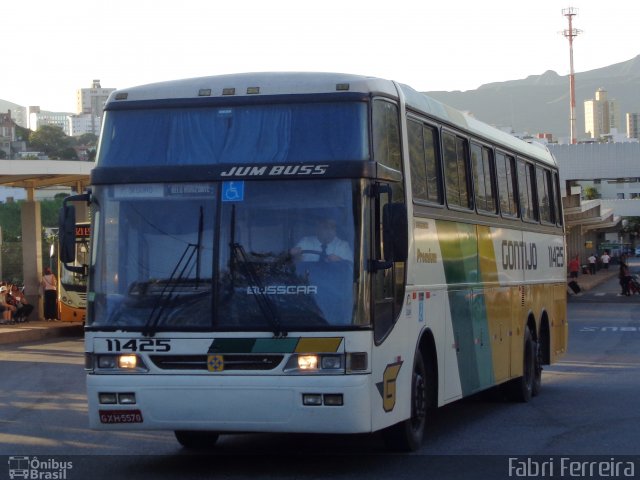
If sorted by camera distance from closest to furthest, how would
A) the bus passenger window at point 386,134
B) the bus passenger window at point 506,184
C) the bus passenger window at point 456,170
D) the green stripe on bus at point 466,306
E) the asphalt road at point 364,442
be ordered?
1. the bus passenger window at point 386,134
2. the asphalt road at point 364,442
3. the green stripe on bus at point 466,306
4. the bus passenger window at point 456,170
5. the bus passenger window at point 506,184

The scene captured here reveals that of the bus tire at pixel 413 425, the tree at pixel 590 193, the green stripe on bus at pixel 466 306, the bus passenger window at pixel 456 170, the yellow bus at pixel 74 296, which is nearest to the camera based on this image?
the bus tire at pixel 413 425

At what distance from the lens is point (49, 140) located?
187000 mm

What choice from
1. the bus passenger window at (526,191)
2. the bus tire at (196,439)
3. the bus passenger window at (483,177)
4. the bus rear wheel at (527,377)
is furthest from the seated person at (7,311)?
the bus tire at (196,439)

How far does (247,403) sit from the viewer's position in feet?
30.1

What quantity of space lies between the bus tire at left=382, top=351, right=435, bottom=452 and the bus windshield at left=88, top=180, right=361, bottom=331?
1.58 meters

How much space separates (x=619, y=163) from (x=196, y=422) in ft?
161

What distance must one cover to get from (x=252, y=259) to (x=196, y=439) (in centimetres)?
252

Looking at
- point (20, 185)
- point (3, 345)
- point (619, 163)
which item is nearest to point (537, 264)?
point (3, 345)

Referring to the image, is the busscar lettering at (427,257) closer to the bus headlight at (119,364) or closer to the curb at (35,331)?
the bus headlight at (119,364)

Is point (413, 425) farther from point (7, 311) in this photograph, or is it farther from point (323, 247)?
point (7, 311)

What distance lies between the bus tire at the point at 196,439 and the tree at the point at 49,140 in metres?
169

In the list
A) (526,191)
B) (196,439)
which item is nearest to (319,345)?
(196,439)

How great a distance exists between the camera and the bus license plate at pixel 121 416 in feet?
30.7

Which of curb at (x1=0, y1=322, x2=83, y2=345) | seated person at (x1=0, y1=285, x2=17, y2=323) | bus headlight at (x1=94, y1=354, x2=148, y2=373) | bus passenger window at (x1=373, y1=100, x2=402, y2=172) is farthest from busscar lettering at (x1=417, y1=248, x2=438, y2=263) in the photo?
seated person at (x1=0, y1=285, x2=17, y2=323)
